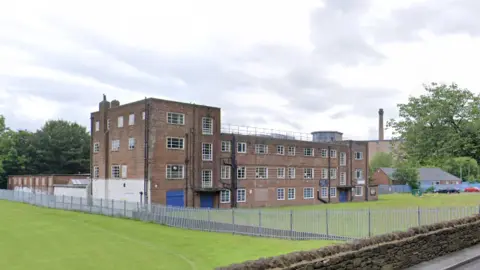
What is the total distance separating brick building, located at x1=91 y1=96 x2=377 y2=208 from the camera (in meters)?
43.2

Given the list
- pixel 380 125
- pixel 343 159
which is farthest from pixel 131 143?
pixel 380 125

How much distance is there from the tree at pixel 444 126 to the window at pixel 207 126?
23455mm

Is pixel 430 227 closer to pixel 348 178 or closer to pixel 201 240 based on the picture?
pixel 201 240

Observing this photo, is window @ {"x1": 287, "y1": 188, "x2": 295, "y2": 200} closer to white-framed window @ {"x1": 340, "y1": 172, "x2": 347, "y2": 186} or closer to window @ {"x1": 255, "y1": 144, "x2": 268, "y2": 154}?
window @ {"x1": 255, "y1": 144, "x2": 268, "y2": 154}

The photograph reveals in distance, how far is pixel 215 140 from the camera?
48562 mm

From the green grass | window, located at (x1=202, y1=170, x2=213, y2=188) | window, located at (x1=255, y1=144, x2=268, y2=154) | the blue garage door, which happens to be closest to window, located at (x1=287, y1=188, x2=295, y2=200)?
window, located at (x1=255, y1=144, x2=268, y2=154)

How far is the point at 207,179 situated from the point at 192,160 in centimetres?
324

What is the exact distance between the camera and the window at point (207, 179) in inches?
1852

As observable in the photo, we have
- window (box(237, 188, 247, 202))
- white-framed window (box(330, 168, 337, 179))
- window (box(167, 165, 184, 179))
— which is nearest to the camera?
window (box(167, 165, 184, 179))

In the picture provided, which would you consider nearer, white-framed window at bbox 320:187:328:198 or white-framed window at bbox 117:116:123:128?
white-framed window at bbox 117:116:123:128

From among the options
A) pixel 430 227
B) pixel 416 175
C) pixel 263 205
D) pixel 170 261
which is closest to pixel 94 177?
pixel 263 205

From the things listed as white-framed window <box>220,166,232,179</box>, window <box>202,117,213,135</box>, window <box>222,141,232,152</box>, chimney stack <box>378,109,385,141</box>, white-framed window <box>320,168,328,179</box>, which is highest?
chimney stack <box>378,109,385,141</box>

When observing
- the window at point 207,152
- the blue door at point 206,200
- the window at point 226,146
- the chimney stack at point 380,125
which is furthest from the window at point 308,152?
the chimney stack at point 380,125

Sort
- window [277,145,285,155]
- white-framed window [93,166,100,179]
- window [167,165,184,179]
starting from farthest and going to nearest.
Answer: window [277,145,285,155] → white-framed window [93,166,100,179] → window [167,165,184,179]
